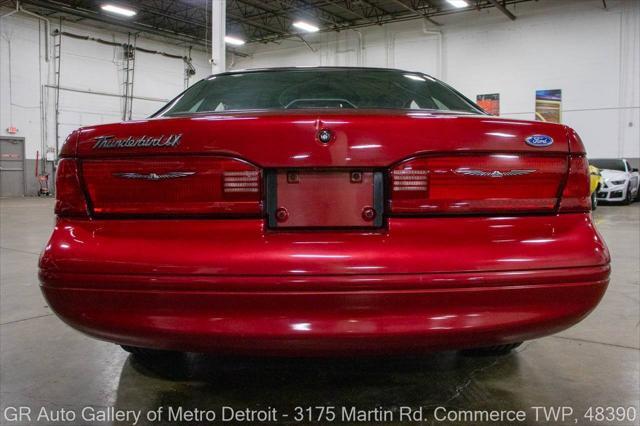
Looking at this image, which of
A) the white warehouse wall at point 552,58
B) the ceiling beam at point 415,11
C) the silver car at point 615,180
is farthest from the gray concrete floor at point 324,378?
the ceiling beam at point 415,11

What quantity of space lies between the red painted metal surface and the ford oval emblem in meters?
0.01

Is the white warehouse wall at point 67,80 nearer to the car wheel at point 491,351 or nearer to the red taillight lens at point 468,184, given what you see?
the car wheel at point 491,351

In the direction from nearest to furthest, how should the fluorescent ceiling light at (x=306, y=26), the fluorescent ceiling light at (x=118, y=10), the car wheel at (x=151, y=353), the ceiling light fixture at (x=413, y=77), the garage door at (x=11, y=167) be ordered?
1. the car wheel at (x=151, y=353)
2. the ceiling light fixture at (x=413, y=77)
3. the garage door at (x=11, y=167)
4. the fluorescent ceiling light at (x=118, y=10)
5. the fluorescent ceiling light at (x=306, y=26)

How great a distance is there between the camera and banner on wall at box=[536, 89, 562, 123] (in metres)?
14.2

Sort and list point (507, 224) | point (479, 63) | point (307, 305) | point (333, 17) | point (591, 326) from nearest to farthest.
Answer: point (307, 305) < point (507, 224) < point (591, 326) < point (479, 63) < point (333, 17)

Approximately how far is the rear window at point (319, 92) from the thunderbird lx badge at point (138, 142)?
2.52 feet

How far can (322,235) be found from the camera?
1222mm

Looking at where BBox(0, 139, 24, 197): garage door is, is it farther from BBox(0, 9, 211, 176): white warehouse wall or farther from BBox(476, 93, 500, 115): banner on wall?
BBox(476, 93, 500, 115): banner on wall

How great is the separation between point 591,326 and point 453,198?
5.76ft

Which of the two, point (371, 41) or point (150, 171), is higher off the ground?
point (371, 41)

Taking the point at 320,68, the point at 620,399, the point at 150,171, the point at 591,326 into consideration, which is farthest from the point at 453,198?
the point at 591,326

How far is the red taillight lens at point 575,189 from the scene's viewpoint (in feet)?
4.40

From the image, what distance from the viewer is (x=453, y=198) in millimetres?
Answer: 1276

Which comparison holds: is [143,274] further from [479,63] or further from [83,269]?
[479,63]
